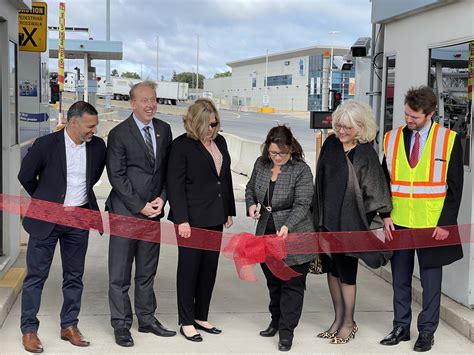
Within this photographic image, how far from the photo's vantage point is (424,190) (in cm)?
505

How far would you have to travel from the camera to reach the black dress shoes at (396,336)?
527cm

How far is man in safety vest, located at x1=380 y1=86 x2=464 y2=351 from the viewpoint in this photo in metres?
4.99

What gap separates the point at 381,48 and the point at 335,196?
150 inches

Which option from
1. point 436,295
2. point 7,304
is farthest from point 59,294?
point 436,295

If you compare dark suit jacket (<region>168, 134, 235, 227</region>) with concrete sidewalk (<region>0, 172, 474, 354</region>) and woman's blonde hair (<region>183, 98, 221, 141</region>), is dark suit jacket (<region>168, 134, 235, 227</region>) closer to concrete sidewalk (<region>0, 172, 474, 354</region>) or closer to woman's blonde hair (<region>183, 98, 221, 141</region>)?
woman's blonde hair (<region>183, 98, 221, 141</region>)

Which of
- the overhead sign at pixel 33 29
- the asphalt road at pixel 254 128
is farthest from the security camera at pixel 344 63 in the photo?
the asphalt road at pixel 254 128

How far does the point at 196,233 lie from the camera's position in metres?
5.17

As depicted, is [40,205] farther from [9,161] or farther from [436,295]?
[436,295]

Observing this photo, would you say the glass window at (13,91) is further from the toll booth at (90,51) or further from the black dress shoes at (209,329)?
the toll booth at (90,51)

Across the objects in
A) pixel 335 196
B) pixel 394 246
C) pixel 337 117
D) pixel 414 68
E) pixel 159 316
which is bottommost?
pixel 159 316

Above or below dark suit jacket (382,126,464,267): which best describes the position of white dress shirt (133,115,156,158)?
above

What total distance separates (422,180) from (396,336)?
1232 mm

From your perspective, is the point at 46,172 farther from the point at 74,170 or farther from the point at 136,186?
the point at 136,186

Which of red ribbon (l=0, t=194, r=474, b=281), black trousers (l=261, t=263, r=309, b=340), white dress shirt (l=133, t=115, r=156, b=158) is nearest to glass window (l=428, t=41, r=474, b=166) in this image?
red ribbon (l=0, t=194, r=474, b=281)
